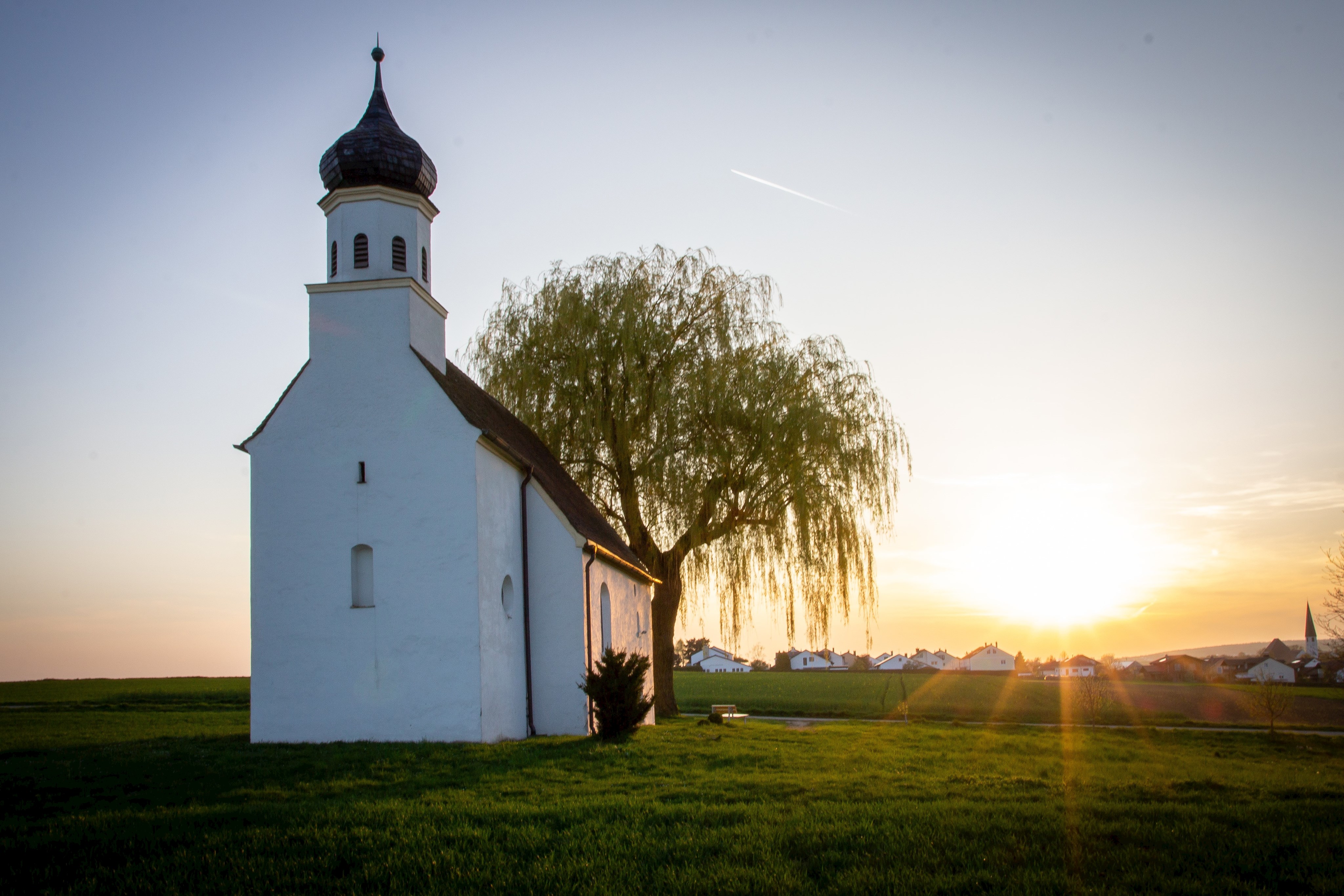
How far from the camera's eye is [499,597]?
16984 mm

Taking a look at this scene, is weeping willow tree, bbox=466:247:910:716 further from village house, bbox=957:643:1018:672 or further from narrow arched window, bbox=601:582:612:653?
village house, bbox=957:643:1018:672

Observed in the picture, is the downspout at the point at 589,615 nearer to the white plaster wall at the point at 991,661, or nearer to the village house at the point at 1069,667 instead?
the village house at the point at 1069,667

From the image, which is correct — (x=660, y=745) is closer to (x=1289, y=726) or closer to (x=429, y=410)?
(x=429, y=410)

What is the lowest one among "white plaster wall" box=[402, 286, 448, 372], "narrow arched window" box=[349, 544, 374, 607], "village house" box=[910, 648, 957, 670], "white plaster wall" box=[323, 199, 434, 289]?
"village house" box=[910, 648, 957, 670]

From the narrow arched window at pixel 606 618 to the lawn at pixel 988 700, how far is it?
13.8 meters

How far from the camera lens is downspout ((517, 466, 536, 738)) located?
59.3 feet

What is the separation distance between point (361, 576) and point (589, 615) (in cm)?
467

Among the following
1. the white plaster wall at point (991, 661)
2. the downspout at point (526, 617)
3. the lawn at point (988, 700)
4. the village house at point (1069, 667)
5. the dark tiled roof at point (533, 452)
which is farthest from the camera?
the white plaster wall at point (991, 661)

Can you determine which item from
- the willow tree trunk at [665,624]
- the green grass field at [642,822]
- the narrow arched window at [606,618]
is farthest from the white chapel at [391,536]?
the willow tree trunk at [665,624]

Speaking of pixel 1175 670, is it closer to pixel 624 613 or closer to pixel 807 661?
pixel 807 661

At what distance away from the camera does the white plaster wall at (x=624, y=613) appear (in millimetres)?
19375

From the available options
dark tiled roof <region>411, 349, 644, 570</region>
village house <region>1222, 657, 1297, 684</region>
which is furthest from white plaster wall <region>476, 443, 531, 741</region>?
village house <region>1222, 657, 1297, 684</region>

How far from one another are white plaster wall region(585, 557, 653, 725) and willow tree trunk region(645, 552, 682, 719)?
215 mm

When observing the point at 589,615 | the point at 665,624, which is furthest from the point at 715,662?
the point at 589,615
